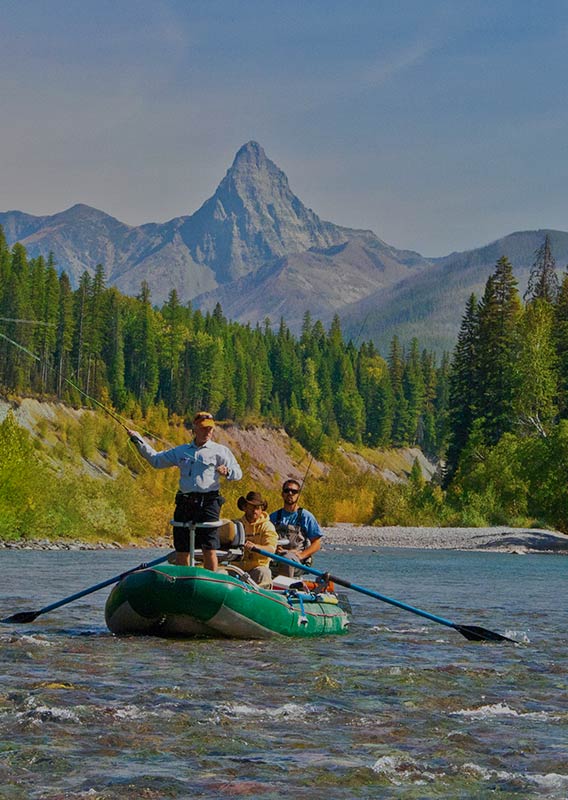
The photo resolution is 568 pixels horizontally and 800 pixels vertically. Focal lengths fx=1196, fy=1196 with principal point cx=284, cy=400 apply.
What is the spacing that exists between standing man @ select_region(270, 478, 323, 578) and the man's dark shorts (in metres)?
2.59

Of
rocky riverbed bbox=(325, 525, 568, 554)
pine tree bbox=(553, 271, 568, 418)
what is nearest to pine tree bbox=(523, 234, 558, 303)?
pine tree bbox=(553, 271, 568, 418)

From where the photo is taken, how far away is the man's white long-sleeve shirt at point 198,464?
48.3ft

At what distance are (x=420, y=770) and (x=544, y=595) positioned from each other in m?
19.6

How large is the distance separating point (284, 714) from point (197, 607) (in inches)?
180

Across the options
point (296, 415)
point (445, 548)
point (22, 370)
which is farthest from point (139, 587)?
point (296, 415)

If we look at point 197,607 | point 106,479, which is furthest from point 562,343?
point 197,607

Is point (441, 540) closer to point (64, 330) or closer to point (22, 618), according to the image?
point (22, 618)

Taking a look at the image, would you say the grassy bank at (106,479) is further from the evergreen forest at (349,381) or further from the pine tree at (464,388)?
the pine tree at (464,388)

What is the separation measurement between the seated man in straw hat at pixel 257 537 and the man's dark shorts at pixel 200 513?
1.23 meters

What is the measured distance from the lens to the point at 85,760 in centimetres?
861

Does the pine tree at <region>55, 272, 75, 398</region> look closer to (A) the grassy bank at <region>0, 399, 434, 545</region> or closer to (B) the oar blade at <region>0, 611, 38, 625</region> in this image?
(A) the grassy bank at <region>0, 399, 434, 545</region>

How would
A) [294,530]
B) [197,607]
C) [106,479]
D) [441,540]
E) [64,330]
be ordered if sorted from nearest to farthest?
[197,607]
[294,530]
[441,540]
[106,479]
[64,330]

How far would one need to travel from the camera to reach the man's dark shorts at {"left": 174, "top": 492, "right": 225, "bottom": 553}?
14.9 m

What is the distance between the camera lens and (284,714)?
10648 mm
